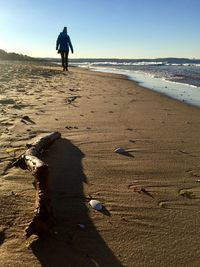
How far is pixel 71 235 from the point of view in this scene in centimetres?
215

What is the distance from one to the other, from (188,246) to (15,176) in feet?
5.03

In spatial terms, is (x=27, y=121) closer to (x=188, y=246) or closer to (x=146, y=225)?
(x=146, y=225)

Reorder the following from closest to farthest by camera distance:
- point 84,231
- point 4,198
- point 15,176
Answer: point 84,231 → point 4,198 → point 15,176

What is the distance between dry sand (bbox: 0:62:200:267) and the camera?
6.59 feet

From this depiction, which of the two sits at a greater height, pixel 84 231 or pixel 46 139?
pixel 46 139

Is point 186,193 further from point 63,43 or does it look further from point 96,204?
point 63,43

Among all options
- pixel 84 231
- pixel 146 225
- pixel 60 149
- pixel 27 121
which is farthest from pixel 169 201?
pixel 27 121

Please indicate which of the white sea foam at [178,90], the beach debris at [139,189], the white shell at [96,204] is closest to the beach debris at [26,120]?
the beach debris at [139,189]

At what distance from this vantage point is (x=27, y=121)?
517cm

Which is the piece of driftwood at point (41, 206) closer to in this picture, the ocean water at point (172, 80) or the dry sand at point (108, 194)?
the dry sand at point (108, 194)

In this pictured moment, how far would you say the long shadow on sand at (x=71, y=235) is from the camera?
6.35ft

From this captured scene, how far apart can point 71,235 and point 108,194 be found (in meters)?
0.69

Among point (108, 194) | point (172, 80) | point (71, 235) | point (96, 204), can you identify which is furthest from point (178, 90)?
point (71, 235)

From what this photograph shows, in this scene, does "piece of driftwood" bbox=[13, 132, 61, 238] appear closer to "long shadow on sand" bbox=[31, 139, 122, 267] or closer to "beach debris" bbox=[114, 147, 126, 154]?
"long shadow on sand" bbox=[31, 139, 122, 267]
